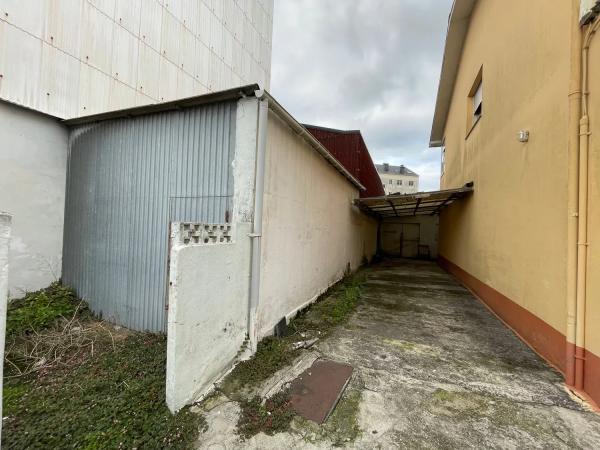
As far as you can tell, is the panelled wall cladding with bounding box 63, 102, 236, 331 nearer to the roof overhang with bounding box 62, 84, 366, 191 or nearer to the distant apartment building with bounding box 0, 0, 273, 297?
the roof overhang with bounding box 62, 84, 366, 191

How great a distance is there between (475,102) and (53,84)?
928 centimetres

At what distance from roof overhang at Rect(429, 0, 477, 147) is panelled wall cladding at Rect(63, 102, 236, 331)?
8259 mm

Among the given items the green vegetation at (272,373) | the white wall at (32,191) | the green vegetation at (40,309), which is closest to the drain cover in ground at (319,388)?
the green vegetation at (272,373)

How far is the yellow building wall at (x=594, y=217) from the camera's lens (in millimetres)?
2396

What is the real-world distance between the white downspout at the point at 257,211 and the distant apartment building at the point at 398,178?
43607 millimetres

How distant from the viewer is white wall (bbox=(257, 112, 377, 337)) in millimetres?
3453

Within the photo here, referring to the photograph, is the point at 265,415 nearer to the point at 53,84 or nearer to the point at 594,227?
the point at 594,227

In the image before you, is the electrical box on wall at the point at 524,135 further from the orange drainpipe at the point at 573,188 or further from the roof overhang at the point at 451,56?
the roof overhang at the point at 451,56

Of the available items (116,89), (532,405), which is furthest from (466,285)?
(116,89)

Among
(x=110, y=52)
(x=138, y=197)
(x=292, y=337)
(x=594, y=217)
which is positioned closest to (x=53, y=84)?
(x=110, y=52)

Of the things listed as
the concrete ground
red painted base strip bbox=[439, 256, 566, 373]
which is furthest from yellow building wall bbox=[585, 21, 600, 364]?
the concrete ground

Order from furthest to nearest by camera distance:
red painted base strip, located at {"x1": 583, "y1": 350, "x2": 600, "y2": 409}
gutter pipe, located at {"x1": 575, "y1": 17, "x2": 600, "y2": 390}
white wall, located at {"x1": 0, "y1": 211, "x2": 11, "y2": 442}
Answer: gutter pipe, located at {"x1": 575, "y1": 17, "x2": 600, "y2": 390}
red painted base strip, located at {"x1": 583, "y1": 350, "x2": 600, "y2": 409}
white wall, located at {"x1": 0, "y1": 211, "x2": 11, "y2": 442}

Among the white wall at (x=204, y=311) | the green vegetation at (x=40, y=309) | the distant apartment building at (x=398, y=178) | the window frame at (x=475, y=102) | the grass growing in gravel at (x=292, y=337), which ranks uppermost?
the distant apartment building at (x=398, y=178)

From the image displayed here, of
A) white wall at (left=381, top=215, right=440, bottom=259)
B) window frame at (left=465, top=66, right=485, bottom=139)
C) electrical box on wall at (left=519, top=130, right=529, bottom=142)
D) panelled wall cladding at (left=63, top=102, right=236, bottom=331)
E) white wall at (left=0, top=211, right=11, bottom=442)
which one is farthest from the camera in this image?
white wall at (left=381, top=215, right=440, bottom=259)
